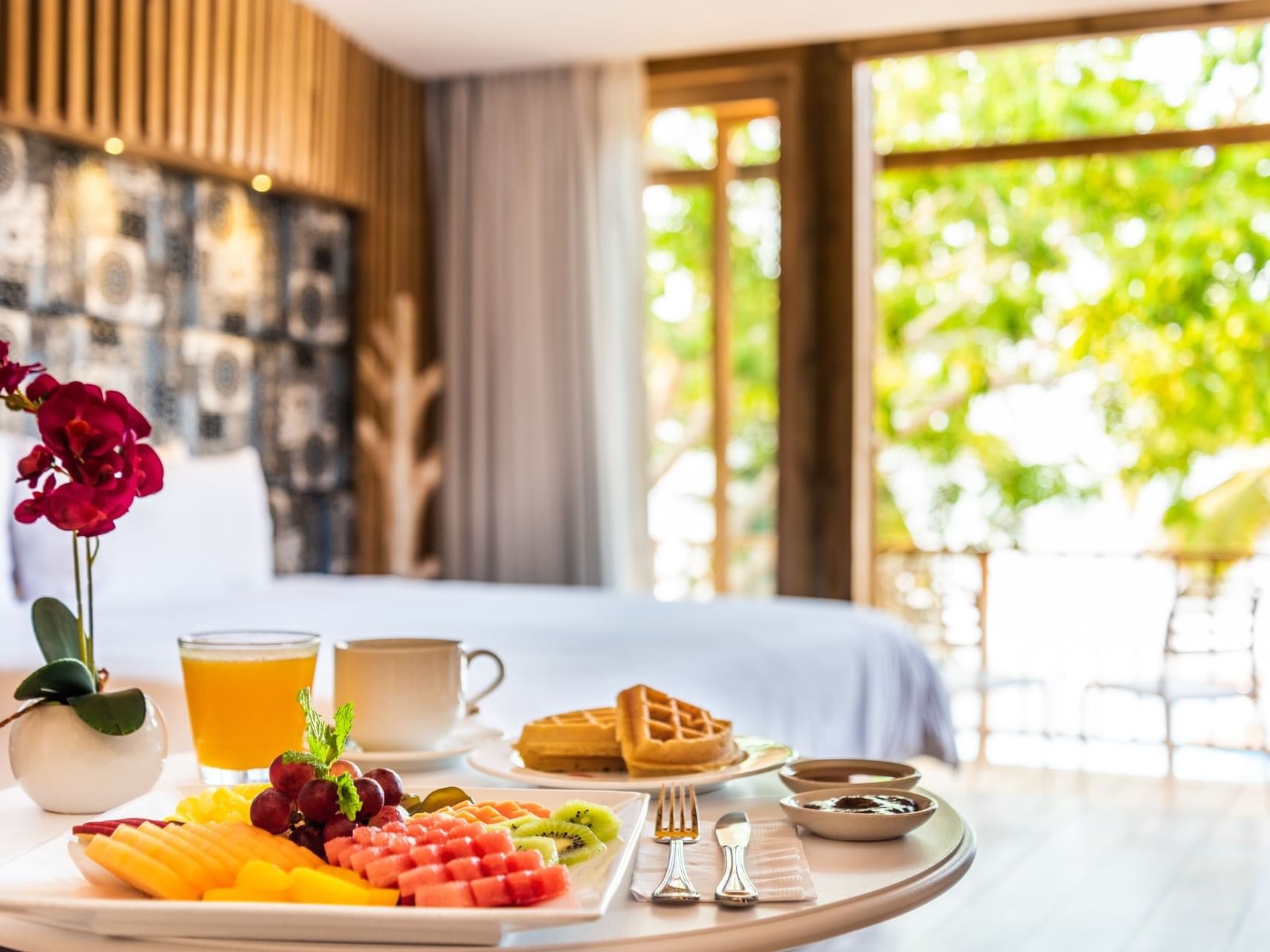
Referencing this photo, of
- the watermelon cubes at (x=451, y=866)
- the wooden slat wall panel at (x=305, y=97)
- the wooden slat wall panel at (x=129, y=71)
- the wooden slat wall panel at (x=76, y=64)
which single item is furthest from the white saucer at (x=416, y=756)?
the wooden slat wall panel at (x=305, y=97)

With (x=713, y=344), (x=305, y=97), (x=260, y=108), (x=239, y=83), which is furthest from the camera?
(x=713, y=344)

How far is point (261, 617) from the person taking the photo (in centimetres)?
270

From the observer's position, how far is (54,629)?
3.78 feet

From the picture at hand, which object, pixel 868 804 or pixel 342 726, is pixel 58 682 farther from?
pixel 868 804

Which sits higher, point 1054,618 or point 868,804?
point 868,804

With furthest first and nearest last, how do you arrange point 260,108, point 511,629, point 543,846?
point 260,108 → point 511,629 → point 543,846

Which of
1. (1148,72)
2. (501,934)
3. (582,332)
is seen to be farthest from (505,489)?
(1148,72)

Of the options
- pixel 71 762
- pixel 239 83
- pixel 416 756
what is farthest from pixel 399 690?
pixel 239 83

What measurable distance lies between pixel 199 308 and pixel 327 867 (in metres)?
3.52

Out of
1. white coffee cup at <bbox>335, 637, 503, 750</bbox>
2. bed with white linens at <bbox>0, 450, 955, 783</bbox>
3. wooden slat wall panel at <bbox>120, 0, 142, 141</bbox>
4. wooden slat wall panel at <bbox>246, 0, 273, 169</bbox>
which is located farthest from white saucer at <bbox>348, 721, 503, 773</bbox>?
wooden slat wall panel at <bbox>246, 0, 273, 169</bbox>

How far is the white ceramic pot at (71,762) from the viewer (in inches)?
42.4

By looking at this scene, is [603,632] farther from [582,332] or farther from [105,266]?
[582,332]

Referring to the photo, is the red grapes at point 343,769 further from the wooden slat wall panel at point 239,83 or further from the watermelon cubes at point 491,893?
the wooden slat wall panel at point 239,83

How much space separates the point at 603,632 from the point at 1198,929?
142 cm
